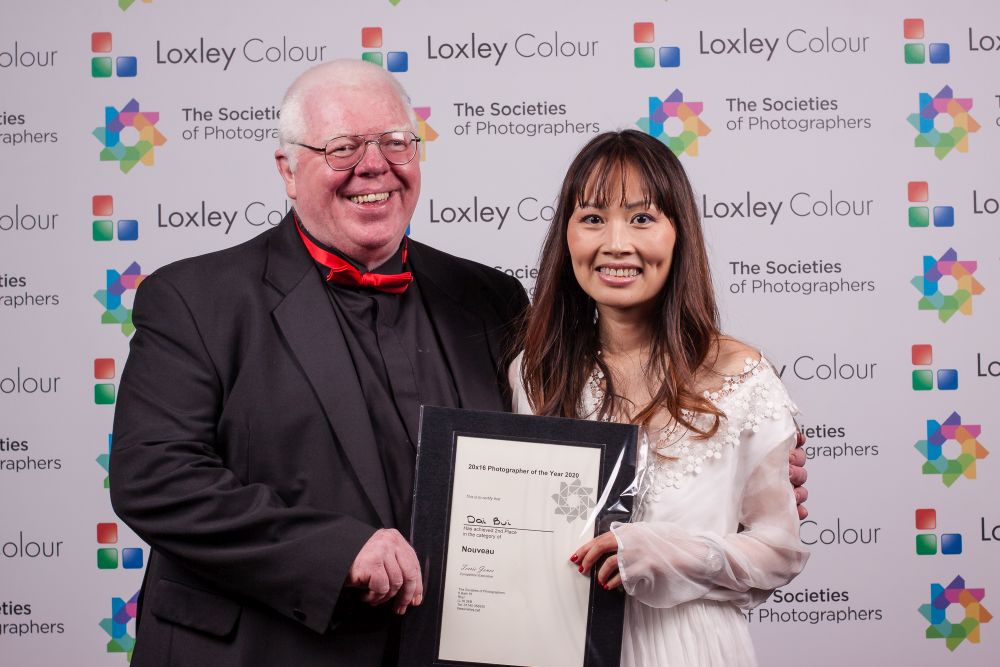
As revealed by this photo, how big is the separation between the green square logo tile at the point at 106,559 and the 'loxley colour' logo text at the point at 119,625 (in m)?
0.14

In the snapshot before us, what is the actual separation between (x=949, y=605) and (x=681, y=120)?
2215 millimetres

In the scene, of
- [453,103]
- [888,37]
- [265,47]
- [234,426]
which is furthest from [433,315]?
[888,37]

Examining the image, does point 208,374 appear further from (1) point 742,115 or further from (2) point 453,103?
(1) point 742,115

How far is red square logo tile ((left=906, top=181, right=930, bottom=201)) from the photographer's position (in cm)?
394

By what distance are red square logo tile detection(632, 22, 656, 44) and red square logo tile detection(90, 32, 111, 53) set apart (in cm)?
210

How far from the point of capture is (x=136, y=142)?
397 cm

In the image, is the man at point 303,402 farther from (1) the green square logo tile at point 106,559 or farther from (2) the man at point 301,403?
(1) the green square logo tile at point 106,559

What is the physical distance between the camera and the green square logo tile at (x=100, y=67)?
3975 mm

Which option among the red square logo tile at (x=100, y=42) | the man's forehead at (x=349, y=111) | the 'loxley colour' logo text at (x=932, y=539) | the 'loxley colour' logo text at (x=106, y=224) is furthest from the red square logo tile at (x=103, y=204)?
the 'loxley colour' logo text at (x=932, y=539)

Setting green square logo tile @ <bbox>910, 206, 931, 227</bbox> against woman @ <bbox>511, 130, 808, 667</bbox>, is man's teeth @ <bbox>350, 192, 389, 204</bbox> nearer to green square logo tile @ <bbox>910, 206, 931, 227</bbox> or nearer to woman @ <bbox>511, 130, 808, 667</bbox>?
woman @ <bbox>511, 130, 808, 667</bbox>

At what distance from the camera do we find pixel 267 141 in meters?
3.97

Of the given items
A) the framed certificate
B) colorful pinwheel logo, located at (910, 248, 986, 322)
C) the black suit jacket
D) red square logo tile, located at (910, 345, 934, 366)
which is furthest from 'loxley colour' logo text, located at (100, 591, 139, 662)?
colorful pinwheel logo, located at (910, 248, 986, 322)

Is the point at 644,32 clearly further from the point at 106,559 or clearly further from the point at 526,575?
the point at 106,559

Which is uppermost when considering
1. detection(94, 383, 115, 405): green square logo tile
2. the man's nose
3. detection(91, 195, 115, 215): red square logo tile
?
detection(91, 195, 115, 215): red square logo tile
